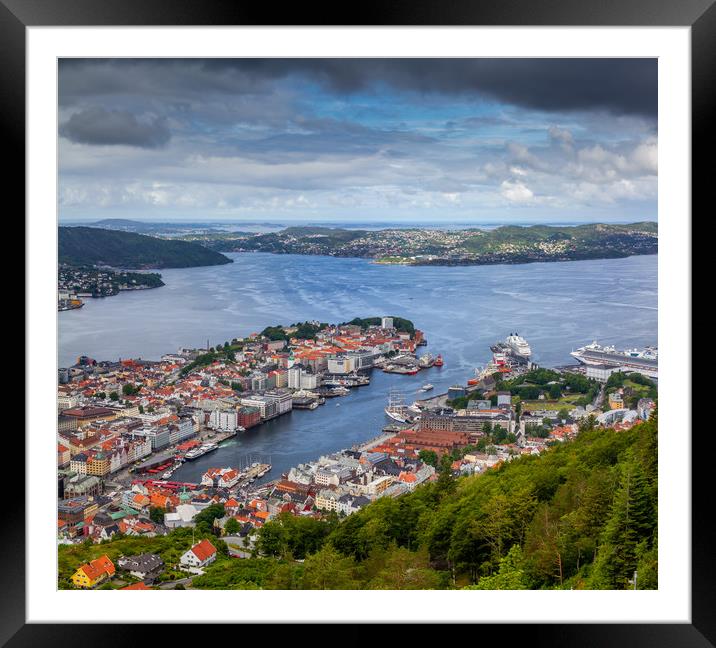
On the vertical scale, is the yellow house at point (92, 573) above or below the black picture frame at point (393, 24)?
below

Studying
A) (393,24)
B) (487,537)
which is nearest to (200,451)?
(487,537)

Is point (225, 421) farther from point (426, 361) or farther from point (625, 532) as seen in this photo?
point (625, 532)

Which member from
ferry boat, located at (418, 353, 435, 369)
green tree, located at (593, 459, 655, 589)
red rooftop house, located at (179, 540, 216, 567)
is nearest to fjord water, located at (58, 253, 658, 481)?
ferry boat, located at (418, 353, 435, 369)

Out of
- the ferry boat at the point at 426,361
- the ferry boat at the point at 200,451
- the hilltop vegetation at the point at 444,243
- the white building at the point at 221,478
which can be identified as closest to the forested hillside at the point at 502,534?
the white building at the point at 221,478

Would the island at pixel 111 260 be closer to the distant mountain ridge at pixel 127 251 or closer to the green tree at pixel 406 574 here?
the distant mountain ridge at pixel 127 251

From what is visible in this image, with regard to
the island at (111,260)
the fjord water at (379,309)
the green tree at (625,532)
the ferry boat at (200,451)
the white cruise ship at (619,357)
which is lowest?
the ferry boat at (200,451)

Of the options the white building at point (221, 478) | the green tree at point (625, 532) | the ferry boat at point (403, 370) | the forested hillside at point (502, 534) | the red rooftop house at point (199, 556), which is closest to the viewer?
the green tree at point (625, 532)

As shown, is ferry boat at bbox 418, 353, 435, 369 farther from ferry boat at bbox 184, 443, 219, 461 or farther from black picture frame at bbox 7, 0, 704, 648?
black picture frame at bbox 7, 0, 704, 648
